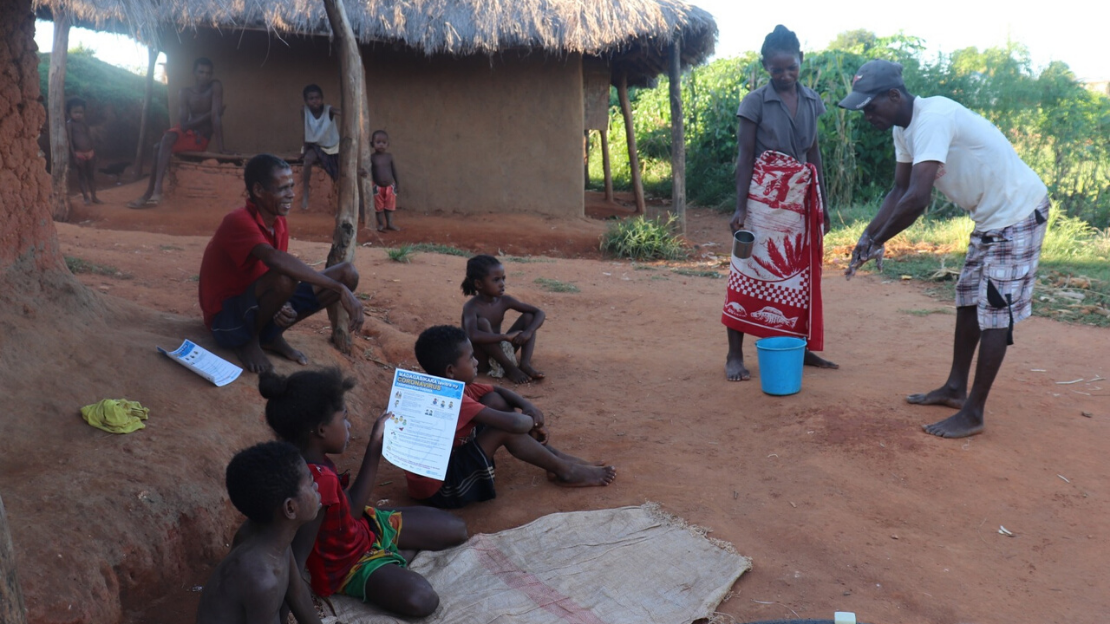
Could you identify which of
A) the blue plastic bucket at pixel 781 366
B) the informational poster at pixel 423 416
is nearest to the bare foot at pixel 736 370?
the blue plastic bucket at pixel 781 366

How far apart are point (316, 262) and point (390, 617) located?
4274mm

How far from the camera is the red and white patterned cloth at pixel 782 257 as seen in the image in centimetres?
419

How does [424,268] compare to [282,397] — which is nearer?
[282,397]

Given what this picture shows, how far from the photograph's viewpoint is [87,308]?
359 cm

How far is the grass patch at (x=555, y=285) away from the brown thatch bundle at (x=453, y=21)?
11.3ft

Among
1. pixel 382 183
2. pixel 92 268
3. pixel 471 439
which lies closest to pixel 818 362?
pixel 471 439

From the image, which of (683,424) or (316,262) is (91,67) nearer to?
(316,262)

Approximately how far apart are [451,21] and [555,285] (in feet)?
12.5

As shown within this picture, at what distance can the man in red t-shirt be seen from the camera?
351cm

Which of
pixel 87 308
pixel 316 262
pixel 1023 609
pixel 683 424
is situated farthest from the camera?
pixel 316 262

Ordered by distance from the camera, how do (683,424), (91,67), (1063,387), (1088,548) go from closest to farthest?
(1088,548), (683,424), (1063,387), (91,67)

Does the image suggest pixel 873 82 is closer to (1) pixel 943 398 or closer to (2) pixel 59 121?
(1) pixel 943 398

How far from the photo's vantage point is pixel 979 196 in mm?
3480


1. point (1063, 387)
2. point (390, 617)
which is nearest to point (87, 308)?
point (390, 617)
